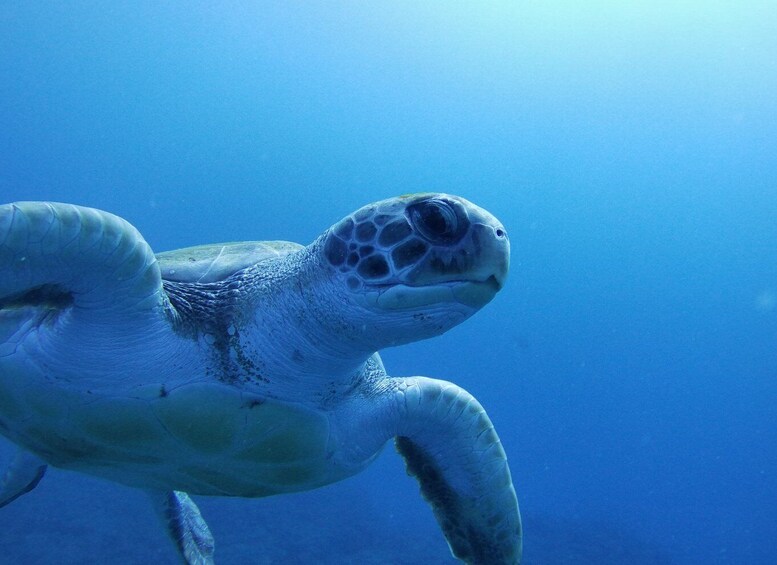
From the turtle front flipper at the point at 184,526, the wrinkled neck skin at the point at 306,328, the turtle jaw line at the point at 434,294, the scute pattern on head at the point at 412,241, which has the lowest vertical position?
the turtle front flipper at the point at 184,526

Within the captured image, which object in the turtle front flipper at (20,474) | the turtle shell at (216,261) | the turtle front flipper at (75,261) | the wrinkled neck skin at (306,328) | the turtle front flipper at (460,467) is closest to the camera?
the turtle front flipper at (75,261)

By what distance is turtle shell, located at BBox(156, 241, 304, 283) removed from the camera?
90.0 inches

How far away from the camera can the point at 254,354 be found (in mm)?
2068

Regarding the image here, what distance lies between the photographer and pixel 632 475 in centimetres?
4922

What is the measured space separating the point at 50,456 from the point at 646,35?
39.2m

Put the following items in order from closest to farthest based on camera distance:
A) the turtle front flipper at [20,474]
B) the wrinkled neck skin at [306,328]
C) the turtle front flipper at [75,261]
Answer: the turtle front flipper at [75,261] < the wrinkled neck skin at [306,328] < the turtle front flipper at [20,474]

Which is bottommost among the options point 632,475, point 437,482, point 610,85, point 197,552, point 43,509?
point 632,475

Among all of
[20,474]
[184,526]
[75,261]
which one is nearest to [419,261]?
[75,261]

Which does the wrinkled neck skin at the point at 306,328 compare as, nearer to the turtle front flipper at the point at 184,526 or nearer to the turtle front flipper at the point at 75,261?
the turtle front flipper at the point at 75,261

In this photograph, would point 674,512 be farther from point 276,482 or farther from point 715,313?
point 276,482

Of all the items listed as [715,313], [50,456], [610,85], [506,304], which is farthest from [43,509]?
[715,313]

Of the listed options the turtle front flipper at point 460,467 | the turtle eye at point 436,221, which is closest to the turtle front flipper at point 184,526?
the turtle front flipper at point 460,467

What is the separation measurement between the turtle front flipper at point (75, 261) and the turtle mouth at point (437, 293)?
2.60 ft

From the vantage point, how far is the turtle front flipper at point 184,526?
3.54 metres
